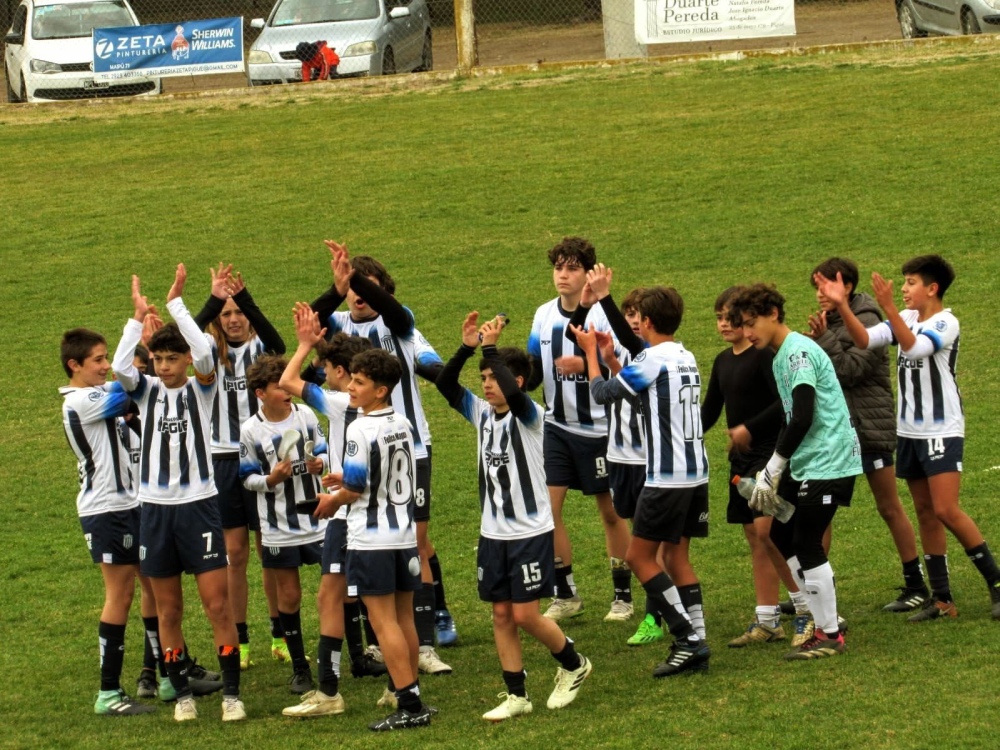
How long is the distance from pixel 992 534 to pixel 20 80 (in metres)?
18.7

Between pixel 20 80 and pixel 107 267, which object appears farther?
pixel 20 80

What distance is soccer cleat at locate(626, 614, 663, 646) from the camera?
7594mm

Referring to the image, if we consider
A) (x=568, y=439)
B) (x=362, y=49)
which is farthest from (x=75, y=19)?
(x=568, y=439)

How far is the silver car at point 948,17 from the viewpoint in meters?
20.5

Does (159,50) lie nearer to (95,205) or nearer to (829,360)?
(95,205)

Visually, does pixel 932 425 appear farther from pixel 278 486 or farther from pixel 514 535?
pixel 278 486

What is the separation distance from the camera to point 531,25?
23.6 metres

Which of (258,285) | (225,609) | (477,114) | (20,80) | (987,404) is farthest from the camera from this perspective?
(20,80)

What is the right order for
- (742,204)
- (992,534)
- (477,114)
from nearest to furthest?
(992,534), (742,204), (477,114)

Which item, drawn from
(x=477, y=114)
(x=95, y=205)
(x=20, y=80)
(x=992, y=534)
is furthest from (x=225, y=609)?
(x=20, y=80)

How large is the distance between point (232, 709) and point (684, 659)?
223 cm

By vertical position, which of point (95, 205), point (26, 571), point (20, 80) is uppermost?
point (20, 80)

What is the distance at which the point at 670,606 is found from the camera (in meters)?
6.82

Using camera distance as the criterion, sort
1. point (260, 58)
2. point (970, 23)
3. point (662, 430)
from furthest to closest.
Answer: point (260, 58) → point (970, 23) → point (662, 430)
